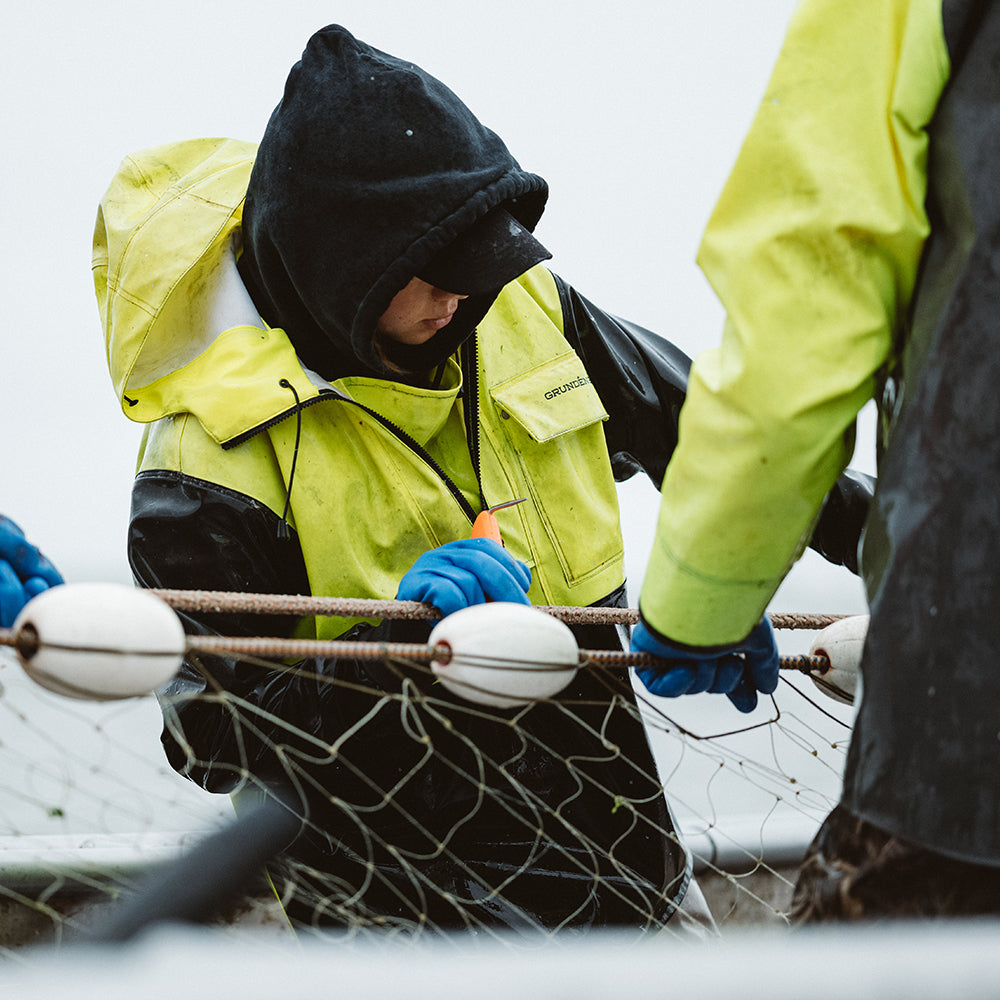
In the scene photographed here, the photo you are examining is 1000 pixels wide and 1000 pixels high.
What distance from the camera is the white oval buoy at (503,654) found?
3.99 ft

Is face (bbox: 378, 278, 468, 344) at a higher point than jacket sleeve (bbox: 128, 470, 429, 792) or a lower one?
higher

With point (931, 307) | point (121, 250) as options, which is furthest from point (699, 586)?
point (121, 250)

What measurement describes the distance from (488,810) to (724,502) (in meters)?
0.84

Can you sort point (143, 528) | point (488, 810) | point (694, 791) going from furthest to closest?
point (694, 791) → point (488, 810) → point (143, 528)

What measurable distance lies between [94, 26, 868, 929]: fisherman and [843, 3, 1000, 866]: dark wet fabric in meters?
0.61

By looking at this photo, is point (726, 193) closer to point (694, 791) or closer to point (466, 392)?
point (466, 392)

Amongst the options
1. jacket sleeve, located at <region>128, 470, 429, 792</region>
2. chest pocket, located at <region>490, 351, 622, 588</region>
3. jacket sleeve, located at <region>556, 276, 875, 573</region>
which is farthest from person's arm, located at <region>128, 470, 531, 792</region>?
jacket sleeve, located at <region>556, 276, 875, 573</region>

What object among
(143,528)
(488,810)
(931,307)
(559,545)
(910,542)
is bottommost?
(488,810)

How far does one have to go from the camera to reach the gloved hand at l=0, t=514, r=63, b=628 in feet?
3.75

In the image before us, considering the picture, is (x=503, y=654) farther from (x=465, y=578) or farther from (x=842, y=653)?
(x=842, y=653)

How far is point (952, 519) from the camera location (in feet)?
2.80

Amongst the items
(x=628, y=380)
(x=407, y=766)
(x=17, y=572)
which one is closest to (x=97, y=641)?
(x=17, y=572)

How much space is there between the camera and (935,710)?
86cm

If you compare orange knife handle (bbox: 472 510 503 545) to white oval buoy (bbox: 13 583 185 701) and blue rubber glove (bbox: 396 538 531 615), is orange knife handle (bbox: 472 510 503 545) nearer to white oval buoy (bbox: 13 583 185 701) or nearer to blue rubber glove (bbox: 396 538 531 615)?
blue rubber glove (bbox: 396 538 531 615)
